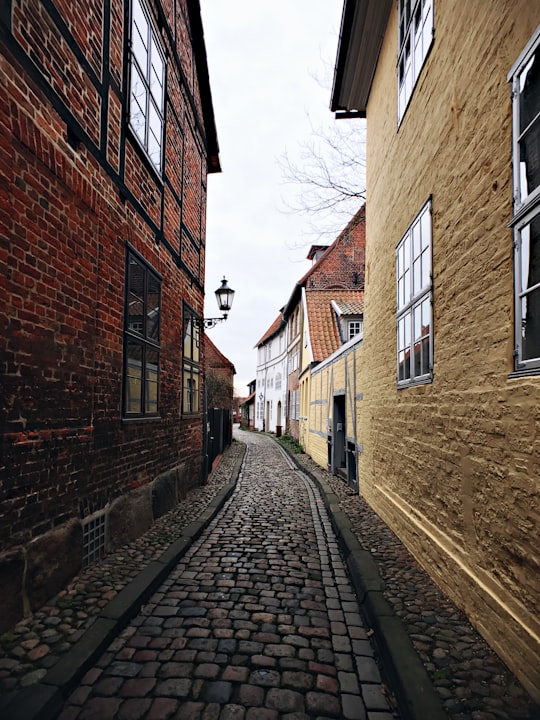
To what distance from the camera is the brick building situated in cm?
318

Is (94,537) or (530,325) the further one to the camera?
(94,537)

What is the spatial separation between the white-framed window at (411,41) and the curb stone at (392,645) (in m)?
5.09

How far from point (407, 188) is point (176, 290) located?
3.95 m

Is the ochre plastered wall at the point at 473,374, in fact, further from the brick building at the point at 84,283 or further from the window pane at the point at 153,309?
the window pane at the point at 153,309

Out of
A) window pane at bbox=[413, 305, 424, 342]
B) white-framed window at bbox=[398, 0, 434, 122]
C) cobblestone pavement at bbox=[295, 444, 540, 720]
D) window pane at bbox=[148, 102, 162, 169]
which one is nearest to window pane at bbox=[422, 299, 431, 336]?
window pane at bbox=[413, 305, 424, 342]

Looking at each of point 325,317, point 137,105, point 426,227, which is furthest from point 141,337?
point 325,317

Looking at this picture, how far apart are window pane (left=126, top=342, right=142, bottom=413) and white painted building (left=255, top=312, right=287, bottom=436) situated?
66.5 ft

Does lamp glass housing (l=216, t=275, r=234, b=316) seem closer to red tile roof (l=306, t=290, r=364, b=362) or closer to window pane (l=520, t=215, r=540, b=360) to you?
red tile roof (l=306, t=290, r=364, b=362)

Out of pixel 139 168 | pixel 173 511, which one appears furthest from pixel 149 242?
pixel 173 511

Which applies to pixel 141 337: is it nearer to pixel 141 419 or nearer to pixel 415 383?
pixel 141 419

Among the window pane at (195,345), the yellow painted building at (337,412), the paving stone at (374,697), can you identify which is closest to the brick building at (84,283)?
the window pane at (195,345)

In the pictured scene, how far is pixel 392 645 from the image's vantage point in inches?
115

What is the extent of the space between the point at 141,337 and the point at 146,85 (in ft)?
10.9

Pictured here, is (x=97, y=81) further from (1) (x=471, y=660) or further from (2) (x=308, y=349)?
(2) (x=308, y=349)
